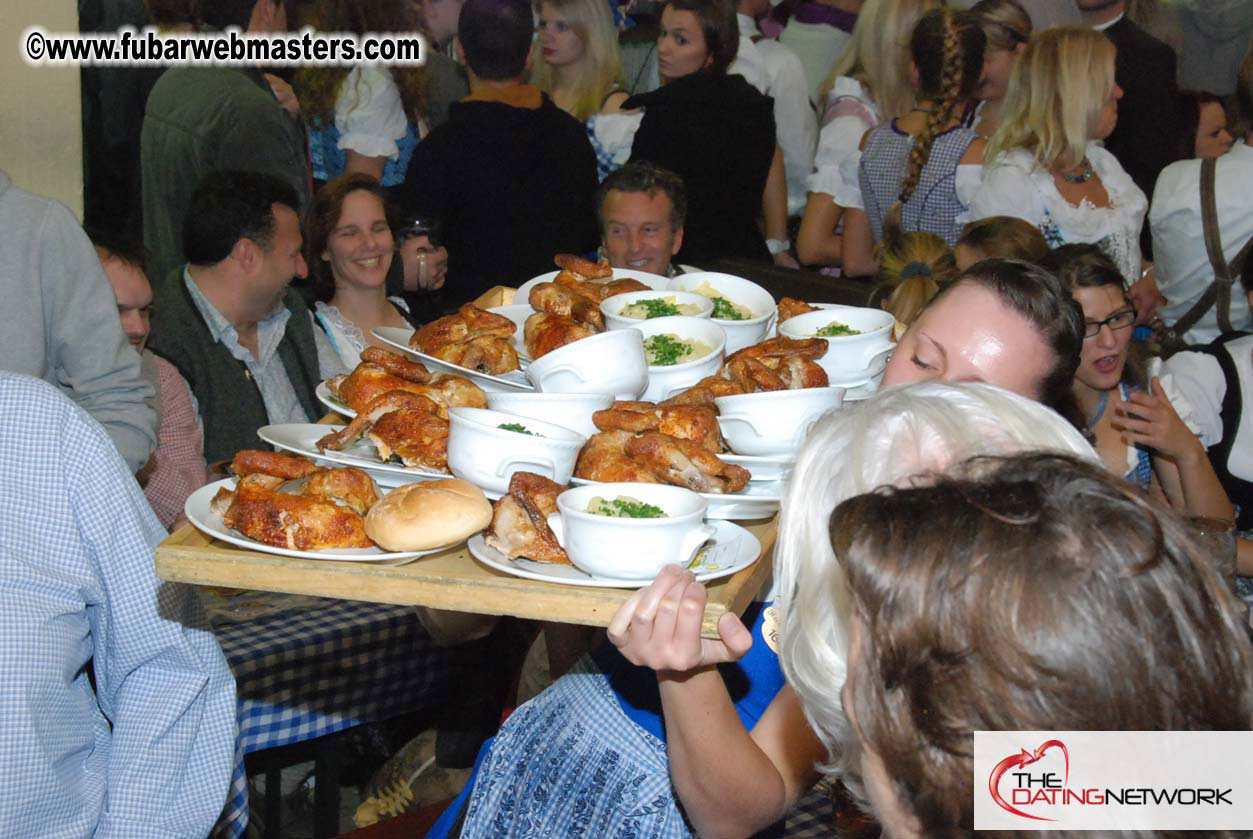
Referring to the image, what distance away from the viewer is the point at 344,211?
4734 millimetres

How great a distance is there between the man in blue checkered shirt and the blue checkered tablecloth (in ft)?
2.59

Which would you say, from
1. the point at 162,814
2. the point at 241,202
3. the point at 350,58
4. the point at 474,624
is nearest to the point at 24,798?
the point at 162,814

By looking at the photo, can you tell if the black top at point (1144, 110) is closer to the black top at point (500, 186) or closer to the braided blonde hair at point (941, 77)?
the braided blonde hair at point (941, 77)

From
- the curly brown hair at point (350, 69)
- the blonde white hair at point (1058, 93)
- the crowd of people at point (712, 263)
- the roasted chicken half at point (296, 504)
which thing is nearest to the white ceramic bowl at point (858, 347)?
the crowd of people at point (712, 263)

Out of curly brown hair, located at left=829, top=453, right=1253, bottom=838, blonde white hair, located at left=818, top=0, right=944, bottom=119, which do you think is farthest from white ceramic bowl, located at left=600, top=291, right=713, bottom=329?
blonde white hair, located at left=818, top=0, right=944, bottom=119

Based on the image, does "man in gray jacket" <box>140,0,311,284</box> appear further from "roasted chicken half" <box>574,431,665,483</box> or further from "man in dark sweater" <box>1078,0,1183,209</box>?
"man in dark sweater" <box>1078,0,1183,209</box>

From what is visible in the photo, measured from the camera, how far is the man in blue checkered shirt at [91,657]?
75.4 inches

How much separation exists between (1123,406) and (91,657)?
295 cm

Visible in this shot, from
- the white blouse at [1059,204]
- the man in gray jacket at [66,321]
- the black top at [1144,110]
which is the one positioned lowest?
the man in gray jacket at [66,321]

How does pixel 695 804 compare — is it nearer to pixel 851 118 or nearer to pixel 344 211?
pixel 344 211

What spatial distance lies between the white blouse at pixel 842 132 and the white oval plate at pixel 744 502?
4.30 meters

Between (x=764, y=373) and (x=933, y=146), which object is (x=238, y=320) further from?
(x=933, y=146)

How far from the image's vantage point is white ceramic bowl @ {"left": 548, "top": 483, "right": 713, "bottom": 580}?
5.21ft

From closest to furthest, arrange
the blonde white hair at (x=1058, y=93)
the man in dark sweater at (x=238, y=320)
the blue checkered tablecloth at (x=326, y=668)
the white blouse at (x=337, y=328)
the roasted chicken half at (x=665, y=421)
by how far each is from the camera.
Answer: the roasted chicken half at (x=665, y=421) < the blue checkered tablecloth at (x=326, y=668) < the man in dark sweater at (x=238, y=320) < the white blouse at (x=337, y=328) < the blonde white hair at (x=1058, y=93)
